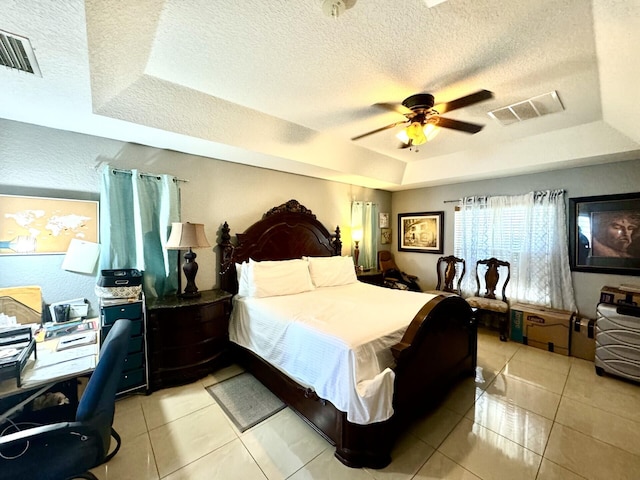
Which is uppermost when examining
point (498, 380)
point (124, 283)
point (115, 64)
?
point (115, 64)

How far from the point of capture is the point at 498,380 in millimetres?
2672

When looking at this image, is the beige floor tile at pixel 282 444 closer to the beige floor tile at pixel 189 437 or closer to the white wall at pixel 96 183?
the beige floor tile at pixel 189 437

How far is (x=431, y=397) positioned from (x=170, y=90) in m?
3.23

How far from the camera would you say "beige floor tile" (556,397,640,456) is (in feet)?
6.12

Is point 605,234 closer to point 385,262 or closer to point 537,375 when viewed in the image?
point 537,375

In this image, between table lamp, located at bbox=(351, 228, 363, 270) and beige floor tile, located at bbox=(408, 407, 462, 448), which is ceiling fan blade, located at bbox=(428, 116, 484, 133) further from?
table lamp, located at bbox=(351, 228, 363, 270)

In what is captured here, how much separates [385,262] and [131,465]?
4396mm

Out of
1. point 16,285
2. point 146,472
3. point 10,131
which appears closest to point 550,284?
point 146,472

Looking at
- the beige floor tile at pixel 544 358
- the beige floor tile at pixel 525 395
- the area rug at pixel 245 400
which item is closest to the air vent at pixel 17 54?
the area rug at pixel 245 400

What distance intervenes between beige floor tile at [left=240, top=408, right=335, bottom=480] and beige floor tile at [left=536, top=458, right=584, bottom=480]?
131 centimetres

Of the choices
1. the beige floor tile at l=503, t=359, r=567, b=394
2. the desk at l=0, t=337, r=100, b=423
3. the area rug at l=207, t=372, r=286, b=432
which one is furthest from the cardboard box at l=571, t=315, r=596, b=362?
the desk at l=0, t=337, r=100, b=423

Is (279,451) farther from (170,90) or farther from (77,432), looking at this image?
(170,90)

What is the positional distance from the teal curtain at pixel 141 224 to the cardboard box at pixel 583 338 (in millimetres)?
4697

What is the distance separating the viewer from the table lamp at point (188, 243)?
2.59m
